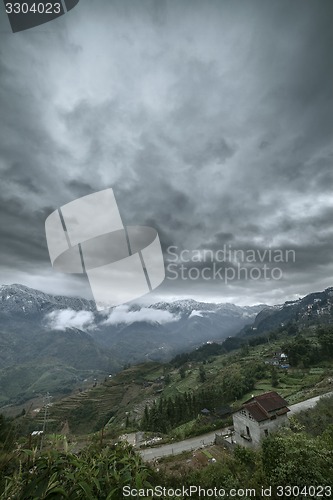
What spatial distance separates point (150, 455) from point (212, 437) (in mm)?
7071

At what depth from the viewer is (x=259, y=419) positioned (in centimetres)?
2116

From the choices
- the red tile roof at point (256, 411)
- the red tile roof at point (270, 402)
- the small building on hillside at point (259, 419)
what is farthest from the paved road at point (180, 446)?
the red tile roof at point (256, 411)

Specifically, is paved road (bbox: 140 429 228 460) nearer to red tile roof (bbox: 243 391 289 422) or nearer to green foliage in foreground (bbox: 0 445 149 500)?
red tile roof (bbox: 243 391 289 422)

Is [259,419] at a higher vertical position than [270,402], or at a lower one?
lower

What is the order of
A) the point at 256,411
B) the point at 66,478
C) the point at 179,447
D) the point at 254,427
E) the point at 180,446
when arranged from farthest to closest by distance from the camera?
the point at 180,446
the point at 179,447
the point at 256,411
the point at 254,427
the point at 66,478

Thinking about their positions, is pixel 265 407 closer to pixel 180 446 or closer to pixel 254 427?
pixel 254 427

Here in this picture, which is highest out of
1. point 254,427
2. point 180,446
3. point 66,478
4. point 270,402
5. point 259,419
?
point 66,478

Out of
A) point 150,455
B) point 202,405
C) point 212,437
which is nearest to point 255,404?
point 212,437

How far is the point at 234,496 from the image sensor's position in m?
3.75

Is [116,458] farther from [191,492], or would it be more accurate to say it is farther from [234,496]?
[234,496]

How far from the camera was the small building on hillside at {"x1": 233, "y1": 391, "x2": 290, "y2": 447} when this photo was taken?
21.2 meters

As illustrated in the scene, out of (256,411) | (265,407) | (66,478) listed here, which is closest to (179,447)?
(256,411)

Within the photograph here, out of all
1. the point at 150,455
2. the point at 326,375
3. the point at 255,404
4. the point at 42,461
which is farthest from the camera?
the point at 326,375

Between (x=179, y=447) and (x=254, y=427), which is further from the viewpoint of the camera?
(x=179, y=447)
